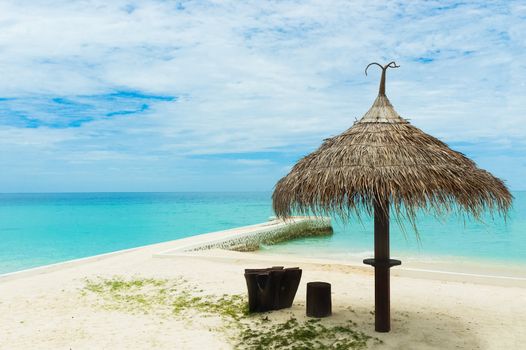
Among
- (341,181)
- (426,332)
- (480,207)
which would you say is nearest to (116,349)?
(341,181)

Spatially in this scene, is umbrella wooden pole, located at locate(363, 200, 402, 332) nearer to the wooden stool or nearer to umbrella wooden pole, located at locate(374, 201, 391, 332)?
umbrella wooden pole, located at locate(374, 201, 391, 332)

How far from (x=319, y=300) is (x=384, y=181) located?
7.39 ft

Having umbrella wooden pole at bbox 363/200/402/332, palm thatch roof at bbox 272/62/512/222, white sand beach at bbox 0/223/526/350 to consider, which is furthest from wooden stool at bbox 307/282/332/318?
palm thatch roof at bbox 272/62/512/222

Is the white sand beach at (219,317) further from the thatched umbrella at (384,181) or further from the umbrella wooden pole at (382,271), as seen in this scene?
the thatched umbrella at (384,181)

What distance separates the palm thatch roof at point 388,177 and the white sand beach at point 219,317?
1.64 m

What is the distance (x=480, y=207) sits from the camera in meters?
5.16

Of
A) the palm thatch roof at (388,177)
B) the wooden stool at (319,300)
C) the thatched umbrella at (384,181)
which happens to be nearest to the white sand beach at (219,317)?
the wooden stool at (319,300)

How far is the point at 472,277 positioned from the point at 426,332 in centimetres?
355

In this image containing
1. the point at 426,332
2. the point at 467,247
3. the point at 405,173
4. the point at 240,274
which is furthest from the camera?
the point at 467,247

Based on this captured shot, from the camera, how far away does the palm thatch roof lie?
491 centimetres

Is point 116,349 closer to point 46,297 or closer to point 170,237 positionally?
point 46,297

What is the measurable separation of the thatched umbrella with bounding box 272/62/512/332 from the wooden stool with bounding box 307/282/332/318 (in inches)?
30.8

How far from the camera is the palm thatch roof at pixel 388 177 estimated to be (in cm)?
491

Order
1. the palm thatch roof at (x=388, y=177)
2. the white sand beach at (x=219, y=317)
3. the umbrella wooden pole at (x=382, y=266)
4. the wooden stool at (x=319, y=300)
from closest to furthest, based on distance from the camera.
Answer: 1. the palm thatch roof at (x=388, y=177)
2. the umbrella wooden pole at (x=382, y=266)
3. the white sand beach at (x=219, y=317)
4. the wooden stool at (x=319, y=300)
